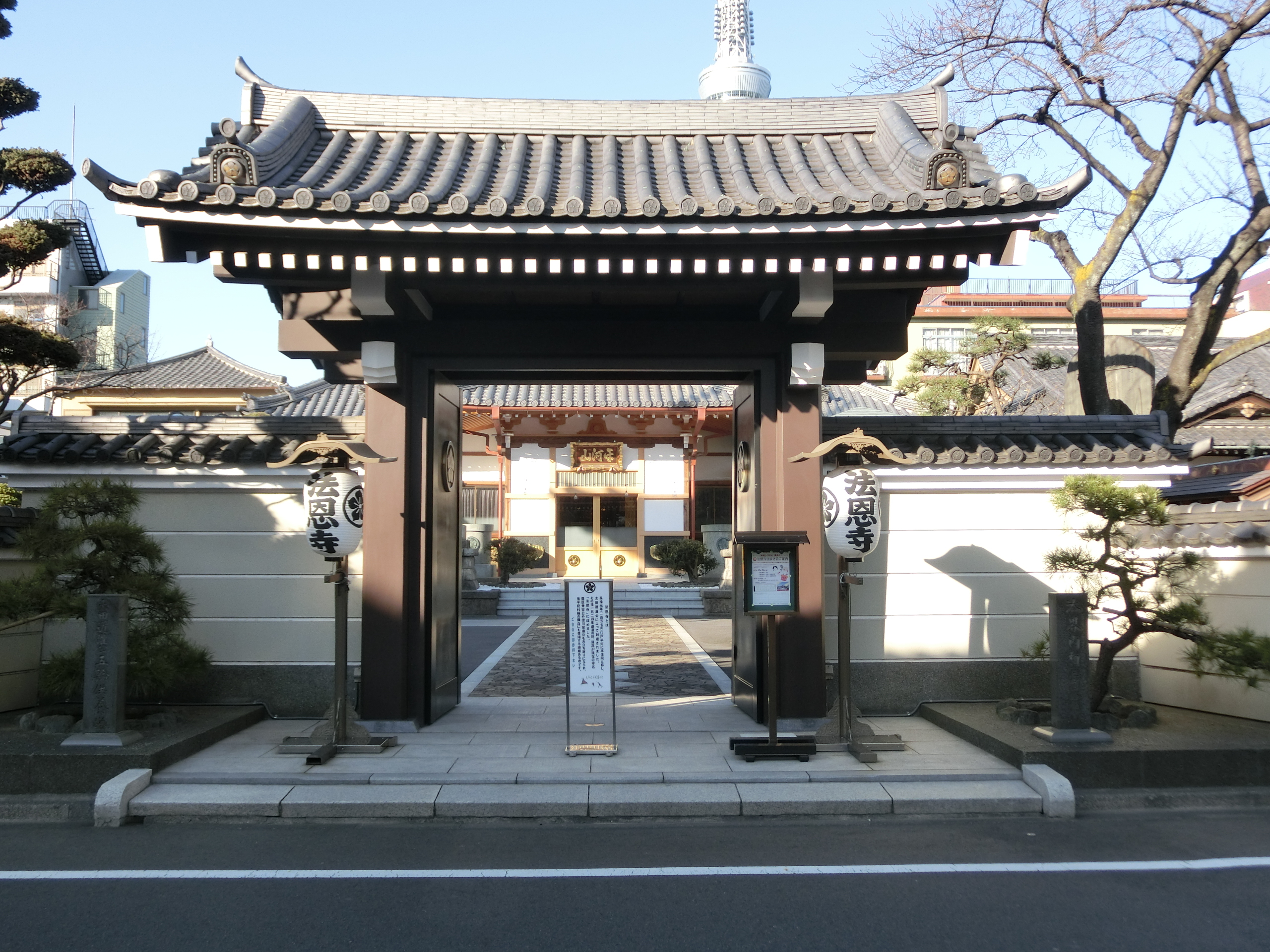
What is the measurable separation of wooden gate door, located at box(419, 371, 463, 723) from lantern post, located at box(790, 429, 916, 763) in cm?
315

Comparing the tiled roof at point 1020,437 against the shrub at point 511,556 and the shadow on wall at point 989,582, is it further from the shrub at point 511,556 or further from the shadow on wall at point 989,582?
the shrub at point 511,556

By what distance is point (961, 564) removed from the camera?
779 cm

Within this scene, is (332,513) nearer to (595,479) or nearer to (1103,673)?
(1103,673)

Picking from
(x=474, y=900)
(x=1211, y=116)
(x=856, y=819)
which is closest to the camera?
(x=474, y=900)

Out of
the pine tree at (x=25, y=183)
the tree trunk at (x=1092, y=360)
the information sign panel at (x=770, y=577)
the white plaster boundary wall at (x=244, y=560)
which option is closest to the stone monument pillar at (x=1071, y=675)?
the information sign panel at (x=770, y=577)

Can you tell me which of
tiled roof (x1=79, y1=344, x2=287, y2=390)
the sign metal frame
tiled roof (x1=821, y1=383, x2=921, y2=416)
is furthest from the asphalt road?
tiled roof (x1=79, y1=344, x2=287, y2=390)

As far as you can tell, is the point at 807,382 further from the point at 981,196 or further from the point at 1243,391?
the point at 1243,391

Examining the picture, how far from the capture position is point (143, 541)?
673 centimetres

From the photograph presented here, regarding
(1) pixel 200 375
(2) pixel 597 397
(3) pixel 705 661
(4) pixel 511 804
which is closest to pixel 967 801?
(4) pixel 511 804

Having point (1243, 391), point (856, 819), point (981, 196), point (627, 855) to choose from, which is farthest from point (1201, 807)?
point (1243, 391)

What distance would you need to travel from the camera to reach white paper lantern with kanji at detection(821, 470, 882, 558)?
6344 mm

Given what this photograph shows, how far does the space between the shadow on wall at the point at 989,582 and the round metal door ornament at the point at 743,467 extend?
67.3 inches

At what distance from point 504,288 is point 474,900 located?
4233 millimetres

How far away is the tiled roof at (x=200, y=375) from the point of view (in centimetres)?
2777
